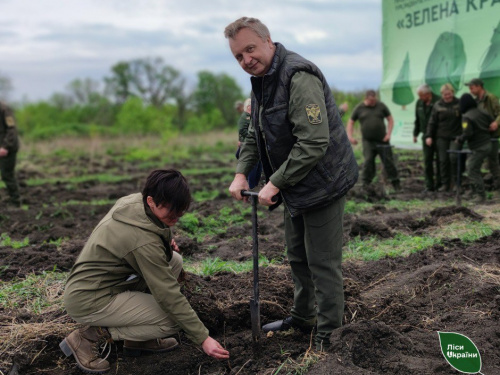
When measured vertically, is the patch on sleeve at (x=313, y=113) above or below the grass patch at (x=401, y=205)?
above

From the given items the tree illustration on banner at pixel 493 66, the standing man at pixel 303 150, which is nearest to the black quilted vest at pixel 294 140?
the standing man at pixel 303 150

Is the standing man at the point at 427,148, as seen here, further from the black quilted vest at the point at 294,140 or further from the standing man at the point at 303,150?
the black quilted vest at the point at 294,140

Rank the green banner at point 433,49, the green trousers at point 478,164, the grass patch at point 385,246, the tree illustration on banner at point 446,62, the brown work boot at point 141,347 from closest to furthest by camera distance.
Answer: the brown work boot at point 141,347
the grass patch at point 385,246
the green trousers at point 478,164
the green banner at point 433,49
the tree illustration on banner at point 446,62

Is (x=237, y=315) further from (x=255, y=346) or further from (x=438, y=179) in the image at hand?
(x=438, y=179)

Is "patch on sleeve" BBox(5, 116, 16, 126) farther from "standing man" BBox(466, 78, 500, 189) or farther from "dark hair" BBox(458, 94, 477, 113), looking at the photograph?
"standing man" BBox(466, 78, 500, 189)

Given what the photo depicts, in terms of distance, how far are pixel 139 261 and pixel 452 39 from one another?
987 cm

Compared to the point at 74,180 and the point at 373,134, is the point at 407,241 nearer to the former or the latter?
the point at 373,134

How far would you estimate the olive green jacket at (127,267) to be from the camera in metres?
3.20

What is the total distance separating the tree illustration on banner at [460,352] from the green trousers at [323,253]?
2.53 ft

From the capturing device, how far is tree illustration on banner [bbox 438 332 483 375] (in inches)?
111

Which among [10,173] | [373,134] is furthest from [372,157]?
[10,173]

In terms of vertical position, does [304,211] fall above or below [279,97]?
below

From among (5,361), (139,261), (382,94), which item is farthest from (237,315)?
(382,94)

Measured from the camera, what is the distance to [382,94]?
13648mm
